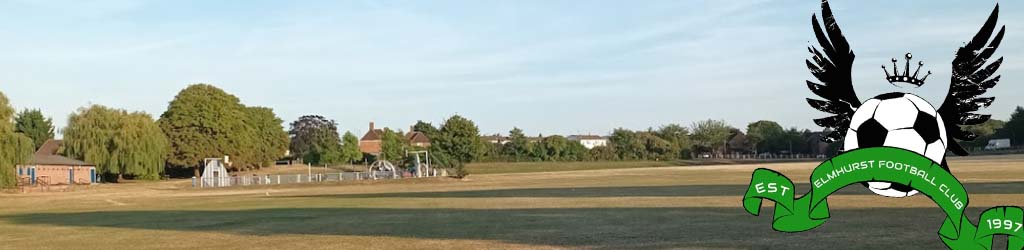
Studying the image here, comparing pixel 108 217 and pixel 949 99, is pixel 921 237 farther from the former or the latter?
pixel 108 217

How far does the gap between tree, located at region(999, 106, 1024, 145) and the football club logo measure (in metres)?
85.2

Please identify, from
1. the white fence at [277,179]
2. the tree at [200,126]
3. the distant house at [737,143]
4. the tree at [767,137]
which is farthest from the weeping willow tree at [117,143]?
the distant house at [737,143]

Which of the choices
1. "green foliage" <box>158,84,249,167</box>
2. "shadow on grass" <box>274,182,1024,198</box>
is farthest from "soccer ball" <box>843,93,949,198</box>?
"green foliage" <box>158,84,249,167</box>

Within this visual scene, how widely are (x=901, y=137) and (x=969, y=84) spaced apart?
0.75m

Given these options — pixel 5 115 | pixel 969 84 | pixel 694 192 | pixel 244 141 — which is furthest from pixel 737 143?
pixel 969 84

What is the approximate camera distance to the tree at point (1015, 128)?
8264cm

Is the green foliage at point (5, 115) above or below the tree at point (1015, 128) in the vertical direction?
above

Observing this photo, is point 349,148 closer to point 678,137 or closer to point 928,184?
point 678,137

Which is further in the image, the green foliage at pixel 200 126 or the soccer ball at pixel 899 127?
the green foliage at pixel 200 126

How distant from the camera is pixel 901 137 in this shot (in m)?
7.75

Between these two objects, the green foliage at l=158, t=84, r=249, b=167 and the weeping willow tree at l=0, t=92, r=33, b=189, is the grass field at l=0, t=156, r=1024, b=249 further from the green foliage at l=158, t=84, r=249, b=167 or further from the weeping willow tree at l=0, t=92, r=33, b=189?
the green foliage at l=158, t=84, r=249, b=167

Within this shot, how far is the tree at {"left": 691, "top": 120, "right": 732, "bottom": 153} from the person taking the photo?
155 m

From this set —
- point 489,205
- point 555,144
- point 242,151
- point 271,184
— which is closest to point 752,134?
point 555,144

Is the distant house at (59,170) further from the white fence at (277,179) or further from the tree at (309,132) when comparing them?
the tree at (309,132)
